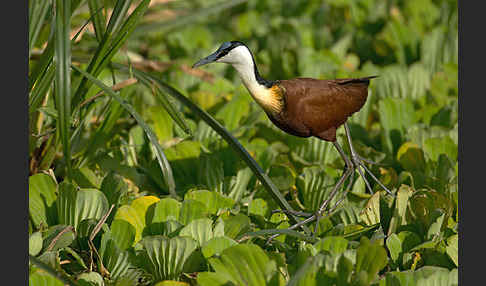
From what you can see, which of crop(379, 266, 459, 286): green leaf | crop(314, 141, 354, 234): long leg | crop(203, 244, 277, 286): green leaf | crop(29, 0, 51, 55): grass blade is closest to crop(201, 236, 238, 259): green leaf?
crop(203, 244, 277, 286): green leaf

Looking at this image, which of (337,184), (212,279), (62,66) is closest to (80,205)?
(62,66)

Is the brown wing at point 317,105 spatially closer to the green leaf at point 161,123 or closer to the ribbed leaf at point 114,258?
the ribbed leaf at point 114,258

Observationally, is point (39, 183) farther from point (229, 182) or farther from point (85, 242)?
point (229, 182)

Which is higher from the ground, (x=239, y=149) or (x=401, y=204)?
(x=239, y=149)

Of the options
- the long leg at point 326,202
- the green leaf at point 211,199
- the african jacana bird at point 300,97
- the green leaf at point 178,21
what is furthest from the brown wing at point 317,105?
the green leaf at point 178,21

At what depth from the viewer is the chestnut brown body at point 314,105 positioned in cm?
226

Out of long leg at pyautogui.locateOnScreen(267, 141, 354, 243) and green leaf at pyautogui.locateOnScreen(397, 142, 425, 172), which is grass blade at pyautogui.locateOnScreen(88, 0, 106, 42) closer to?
long leg at pyautogui.locateOnScreen(267, 141, 354, 243)

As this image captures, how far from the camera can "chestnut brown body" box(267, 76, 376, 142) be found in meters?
2.26

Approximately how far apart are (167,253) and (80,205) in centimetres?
45

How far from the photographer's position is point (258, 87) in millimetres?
2203

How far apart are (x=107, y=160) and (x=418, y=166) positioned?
1.28m

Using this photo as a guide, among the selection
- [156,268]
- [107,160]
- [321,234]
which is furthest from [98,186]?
[321,234]

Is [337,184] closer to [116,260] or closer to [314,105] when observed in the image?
[314,105]

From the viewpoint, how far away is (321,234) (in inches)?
94.7
